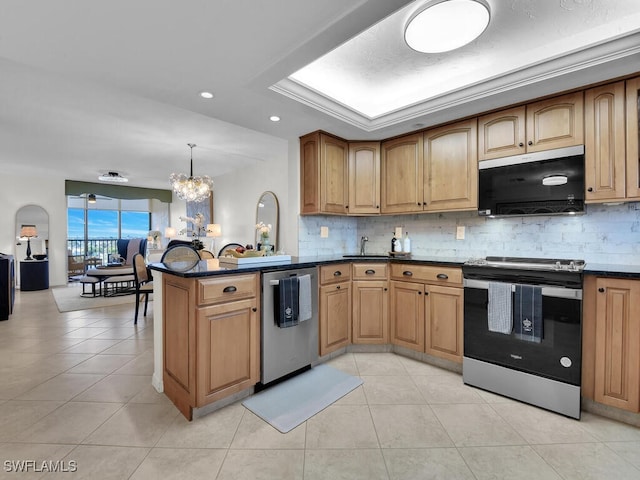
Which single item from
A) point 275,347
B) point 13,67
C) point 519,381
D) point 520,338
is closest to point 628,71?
point 520,338

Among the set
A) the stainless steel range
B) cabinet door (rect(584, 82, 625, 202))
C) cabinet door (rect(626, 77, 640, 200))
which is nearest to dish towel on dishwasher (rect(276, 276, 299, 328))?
the stainless steel range

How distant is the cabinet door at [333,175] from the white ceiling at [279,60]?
0.16 m

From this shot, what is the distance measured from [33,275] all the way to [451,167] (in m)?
8.27

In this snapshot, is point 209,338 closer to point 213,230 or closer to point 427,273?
point 427,273

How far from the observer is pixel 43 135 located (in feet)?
13.5

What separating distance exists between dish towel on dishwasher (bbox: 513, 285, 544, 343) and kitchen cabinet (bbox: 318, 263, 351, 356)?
142 cm

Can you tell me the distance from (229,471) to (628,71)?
3.37m

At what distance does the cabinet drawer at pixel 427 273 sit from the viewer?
8.31 ft

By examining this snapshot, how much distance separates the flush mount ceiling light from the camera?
88.6 inches

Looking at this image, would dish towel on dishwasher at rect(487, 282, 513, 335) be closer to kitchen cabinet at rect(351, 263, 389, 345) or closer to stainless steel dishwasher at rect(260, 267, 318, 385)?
kitchen cabinet at rect(351, 263, 389, 345)

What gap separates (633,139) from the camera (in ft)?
Result: 6.59

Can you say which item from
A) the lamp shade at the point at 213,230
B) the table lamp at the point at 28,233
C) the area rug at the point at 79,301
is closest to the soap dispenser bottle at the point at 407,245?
the lamp shade at the point at 213,230

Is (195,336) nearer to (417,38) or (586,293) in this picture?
(417,38)

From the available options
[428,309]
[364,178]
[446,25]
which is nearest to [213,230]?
[364,178]
